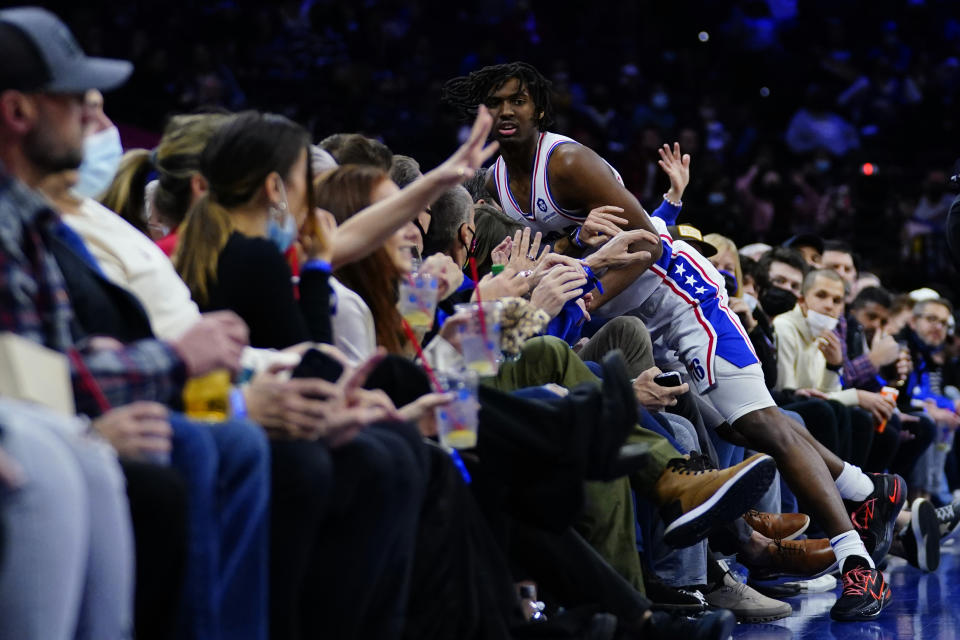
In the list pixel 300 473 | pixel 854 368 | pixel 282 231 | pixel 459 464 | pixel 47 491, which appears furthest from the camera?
pixel 854 368

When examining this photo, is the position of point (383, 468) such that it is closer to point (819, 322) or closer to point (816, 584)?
point (816, 584)

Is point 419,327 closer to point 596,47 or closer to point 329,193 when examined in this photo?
point 329,193

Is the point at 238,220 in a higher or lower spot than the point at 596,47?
higher

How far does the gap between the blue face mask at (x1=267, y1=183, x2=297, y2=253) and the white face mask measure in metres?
3.84

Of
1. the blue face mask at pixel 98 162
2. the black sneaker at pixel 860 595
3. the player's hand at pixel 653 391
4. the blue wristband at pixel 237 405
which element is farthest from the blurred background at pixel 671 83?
the blue wristband at pixel 237 405

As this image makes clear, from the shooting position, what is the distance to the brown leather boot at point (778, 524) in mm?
4488

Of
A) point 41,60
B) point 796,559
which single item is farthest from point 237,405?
point 796,559

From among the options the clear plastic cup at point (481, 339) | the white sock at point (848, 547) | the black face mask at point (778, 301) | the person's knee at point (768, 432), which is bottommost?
the white sock at point (848, 547)

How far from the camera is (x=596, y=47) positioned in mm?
12070

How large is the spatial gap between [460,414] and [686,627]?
86 cm

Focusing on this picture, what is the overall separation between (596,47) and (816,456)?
8.27m

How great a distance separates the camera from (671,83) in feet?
39.7

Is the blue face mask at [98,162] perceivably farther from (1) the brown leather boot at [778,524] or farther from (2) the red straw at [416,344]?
(1) the brown leather boot at [778,524]

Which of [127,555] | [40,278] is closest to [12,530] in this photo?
[127,555]
